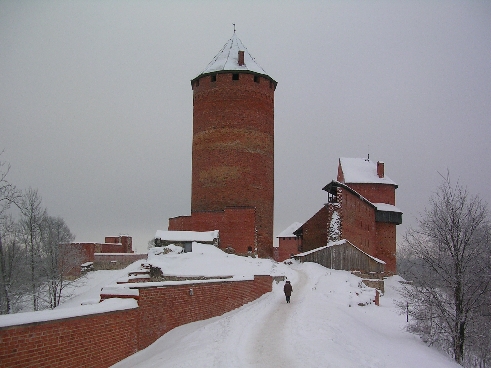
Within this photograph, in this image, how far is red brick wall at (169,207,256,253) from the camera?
3042cm

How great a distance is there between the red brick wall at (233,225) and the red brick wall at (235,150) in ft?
6.88

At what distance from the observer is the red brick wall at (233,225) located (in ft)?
99.8

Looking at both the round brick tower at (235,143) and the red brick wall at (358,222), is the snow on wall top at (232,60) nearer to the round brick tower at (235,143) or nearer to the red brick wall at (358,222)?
the round brick tower at (235,143)

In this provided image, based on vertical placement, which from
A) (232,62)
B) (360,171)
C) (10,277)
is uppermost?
(232,62)

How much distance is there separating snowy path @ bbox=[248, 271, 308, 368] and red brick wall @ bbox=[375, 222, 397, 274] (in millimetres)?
25559

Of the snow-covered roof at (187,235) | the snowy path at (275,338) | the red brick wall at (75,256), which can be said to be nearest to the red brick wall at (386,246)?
the snow-covered roof at (187,235)

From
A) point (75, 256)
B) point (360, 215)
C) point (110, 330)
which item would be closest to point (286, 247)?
point (360, 215)

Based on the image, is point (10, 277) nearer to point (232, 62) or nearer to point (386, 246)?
point (232, 62)

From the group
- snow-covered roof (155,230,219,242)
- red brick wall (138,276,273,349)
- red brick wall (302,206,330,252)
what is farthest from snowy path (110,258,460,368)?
red brick wall (302,206,330,252)

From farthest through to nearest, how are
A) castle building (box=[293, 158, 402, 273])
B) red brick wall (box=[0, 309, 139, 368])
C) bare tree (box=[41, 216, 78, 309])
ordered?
castle building (box=[293, 158, 402, 273]), bare tree (box=[41, 216, 78, 309]), red brick wall (box=[0, 309, 139, 368])

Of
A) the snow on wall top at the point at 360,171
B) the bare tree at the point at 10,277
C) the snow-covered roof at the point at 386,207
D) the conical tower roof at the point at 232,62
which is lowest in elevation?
the bare tree at the point at 10,277

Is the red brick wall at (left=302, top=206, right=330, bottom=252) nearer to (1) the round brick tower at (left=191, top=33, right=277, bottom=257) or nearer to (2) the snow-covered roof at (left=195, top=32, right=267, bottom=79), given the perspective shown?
(1) the round brick tower at (left=191, top=33, right=277, bottom=257)

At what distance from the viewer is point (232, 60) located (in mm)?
35469

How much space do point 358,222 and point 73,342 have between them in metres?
29.9
